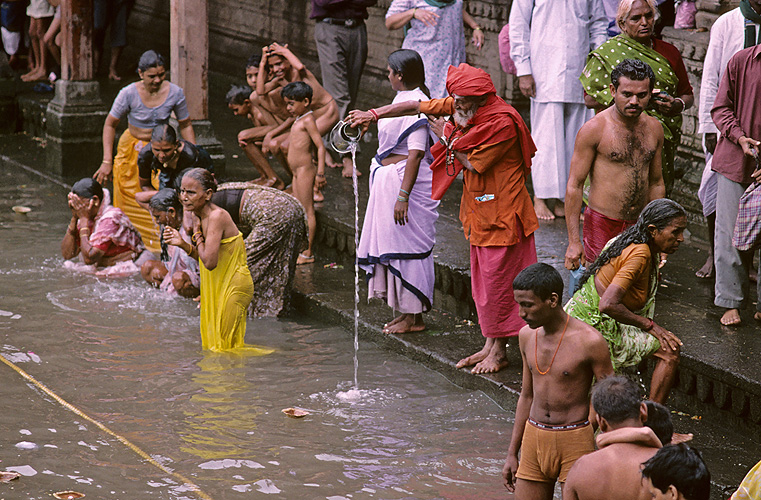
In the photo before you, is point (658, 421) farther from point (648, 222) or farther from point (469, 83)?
point (469, 83)

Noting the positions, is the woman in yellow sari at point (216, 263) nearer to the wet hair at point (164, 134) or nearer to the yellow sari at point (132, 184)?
the wet hair at point (164, 134)

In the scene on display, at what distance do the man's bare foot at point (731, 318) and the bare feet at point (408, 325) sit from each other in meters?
1.95

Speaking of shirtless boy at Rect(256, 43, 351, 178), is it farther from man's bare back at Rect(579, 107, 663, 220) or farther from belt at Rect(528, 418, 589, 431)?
belt at Rect(528, 418, 589, 431)

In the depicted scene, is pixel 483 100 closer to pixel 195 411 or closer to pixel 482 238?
pixel 482 238

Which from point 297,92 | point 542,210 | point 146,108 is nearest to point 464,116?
point 542,210

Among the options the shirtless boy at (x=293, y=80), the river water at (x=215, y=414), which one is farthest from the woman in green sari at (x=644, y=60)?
the shirtless boy at (x=293, y=80)

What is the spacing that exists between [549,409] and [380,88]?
8645mm

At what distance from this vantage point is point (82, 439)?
5629mm

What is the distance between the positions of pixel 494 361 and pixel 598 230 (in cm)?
99

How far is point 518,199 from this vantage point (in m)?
6.06

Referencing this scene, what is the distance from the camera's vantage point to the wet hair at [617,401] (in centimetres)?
373

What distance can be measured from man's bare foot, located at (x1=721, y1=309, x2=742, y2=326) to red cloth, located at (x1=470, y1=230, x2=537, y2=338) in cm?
112

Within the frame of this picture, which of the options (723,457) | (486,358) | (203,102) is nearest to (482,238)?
(486,358)

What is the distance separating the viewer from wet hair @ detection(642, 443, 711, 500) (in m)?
3.21
